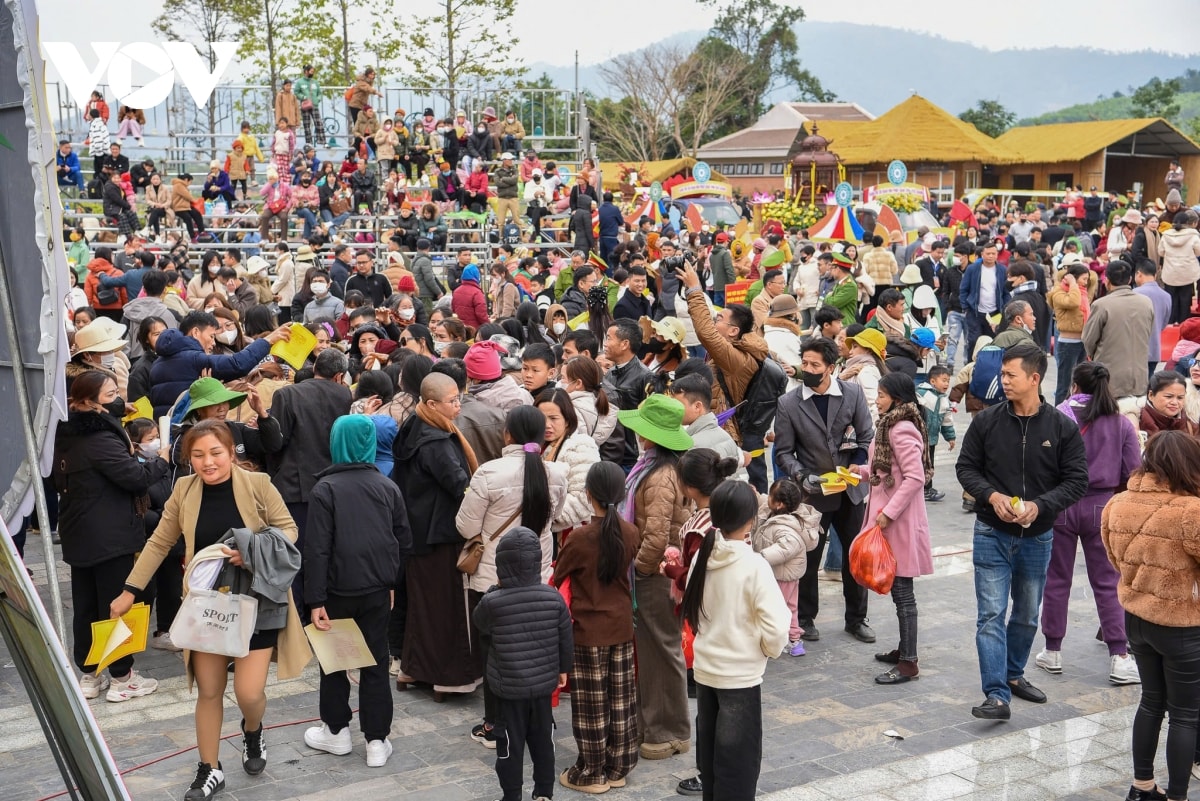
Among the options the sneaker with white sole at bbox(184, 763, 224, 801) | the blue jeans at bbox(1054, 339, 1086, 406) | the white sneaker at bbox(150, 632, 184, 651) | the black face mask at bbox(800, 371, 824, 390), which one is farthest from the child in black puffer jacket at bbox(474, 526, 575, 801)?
the blue jeans at bbox(1054, 339, 1086, 406)

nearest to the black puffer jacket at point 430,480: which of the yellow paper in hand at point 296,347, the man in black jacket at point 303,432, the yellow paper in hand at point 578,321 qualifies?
the man in black jacket at point 303,432

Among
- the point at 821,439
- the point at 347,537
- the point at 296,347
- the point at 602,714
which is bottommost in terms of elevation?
the point at 602,714

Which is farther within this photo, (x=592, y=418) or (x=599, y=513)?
(x=592, y=418)

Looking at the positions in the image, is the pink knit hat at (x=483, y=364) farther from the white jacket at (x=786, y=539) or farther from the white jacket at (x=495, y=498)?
the white jacket at (x=786, y=539)

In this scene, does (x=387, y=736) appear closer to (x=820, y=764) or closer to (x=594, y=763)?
(x=594, y=763)

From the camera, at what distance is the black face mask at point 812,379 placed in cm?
711

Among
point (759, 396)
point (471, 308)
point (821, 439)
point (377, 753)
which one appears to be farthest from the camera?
point (471, 308)

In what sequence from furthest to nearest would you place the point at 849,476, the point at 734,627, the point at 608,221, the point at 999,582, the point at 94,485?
the point at 608,221
the point at 849,476
the point at 94,485
the point at 999,582
the point at 734,627

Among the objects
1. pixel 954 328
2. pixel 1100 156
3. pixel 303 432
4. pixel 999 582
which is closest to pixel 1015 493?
pixel 999 582

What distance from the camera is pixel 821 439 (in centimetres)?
718

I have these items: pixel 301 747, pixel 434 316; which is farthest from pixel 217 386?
pixel 434 316

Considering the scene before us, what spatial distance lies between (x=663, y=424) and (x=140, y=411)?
12.1 ft

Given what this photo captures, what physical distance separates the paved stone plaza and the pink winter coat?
697mm

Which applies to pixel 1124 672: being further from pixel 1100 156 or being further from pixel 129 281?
pixel 1100 156
